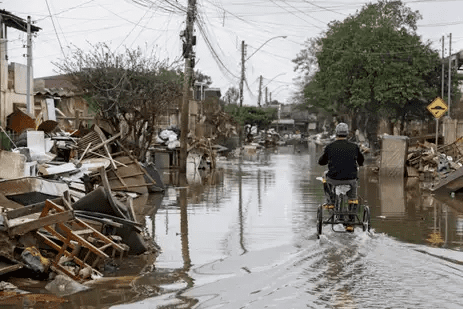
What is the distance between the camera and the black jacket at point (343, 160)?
11.4 metres

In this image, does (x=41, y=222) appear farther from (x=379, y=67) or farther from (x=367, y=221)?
(x=379, y=67)

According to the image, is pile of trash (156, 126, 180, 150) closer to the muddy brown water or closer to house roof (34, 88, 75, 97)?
house roof (34, 88, 75, 97)

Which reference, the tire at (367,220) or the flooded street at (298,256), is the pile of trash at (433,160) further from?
the tire at (367,220)

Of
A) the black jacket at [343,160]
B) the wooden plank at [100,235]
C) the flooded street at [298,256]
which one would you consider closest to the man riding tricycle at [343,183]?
the black jacket at [343,160]

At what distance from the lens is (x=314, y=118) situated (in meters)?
151

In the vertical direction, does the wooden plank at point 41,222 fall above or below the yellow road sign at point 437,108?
below

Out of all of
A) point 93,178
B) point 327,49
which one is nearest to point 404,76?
point 327,49

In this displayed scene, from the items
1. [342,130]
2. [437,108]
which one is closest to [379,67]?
[437,108]

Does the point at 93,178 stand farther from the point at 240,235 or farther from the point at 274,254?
the point at 274,254

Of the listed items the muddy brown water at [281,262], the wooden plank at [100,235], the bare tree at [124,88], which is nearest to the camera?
the muddy brown water at [281,262]

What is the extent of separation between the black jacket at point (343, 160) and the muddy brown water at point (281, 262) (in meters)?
1.03

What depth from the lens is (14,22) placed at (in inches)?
1559

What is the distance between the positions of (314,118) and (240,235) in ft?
459

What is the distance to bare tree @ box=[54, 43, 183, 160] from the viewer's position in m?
23.9
